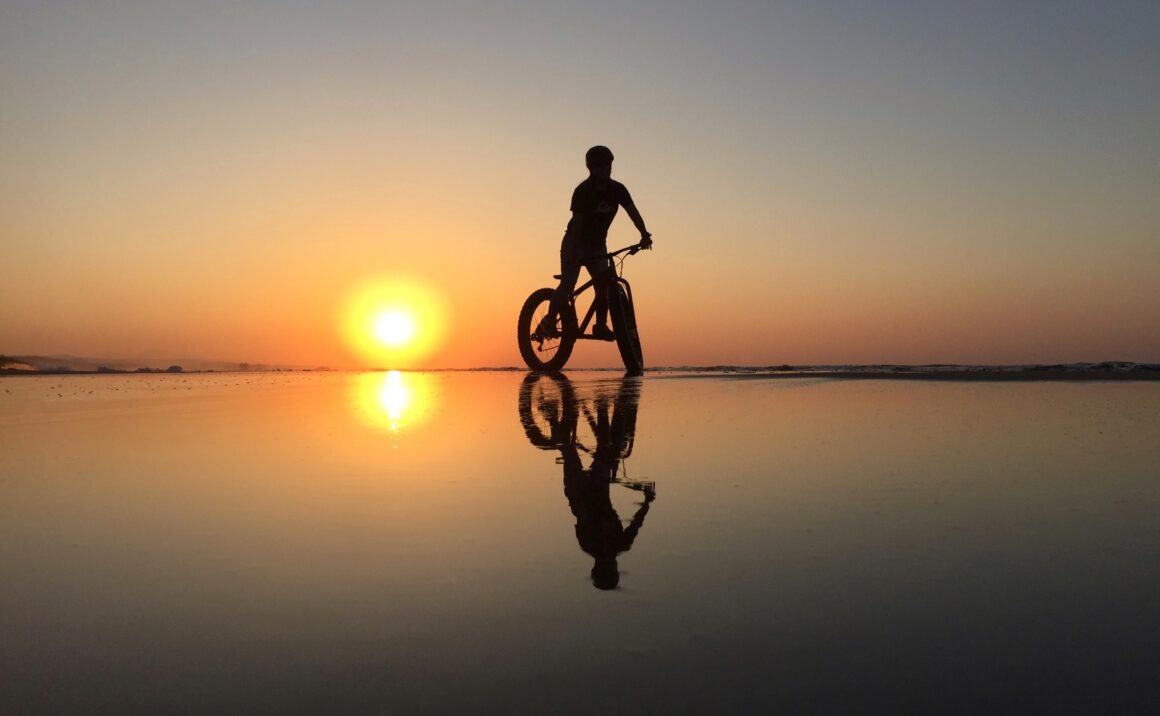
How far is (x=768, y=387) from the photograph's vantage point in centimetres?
1053

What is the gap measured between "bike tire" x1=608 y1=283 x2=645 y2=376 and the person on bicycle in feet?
0.64

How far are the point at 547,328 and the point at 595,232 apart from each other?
2318 mm

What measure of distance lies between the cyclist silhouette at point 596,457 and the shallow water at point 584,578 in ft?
0.09

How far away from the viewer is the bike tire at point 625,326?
47.7 feet

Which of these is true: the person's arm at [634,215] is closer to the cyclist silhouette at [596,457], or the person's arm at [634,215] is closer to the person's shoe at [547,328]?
the person's shoe at [547,328]

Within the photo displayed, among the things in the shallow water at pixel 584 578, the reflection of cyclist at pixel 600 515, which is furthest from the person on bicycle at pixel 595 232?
the reflection of cyclist at pixel 600 515

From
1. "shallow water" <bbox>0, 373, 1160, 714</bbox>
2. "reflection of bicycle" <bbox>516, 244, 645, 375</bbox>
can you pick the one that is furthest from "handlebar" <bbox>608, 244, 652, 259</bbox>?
"shallow water" <bbox>0, 373, 1160, 714</bbox>

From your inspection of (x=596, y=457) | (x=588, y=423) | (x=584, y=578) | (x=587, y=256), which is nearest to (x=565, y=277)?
(x=587, y=256)

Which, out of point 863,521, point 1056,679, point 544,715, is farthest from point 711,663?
point 863,521

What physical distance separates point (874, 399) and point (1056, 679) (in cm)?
704

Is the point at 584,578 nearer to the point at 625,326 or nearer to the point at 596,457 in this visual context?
the point at 596,457

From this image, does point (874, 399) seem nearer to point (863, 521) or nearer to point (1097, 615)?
point (863, 521)

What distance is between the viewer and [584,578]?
2098 millimetres

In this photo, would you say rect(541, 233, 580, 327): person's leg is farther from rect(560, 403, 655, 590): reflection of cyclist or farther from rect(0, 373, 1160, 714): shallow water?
rect(560, 403, 655, 590): reflection of cyclist
